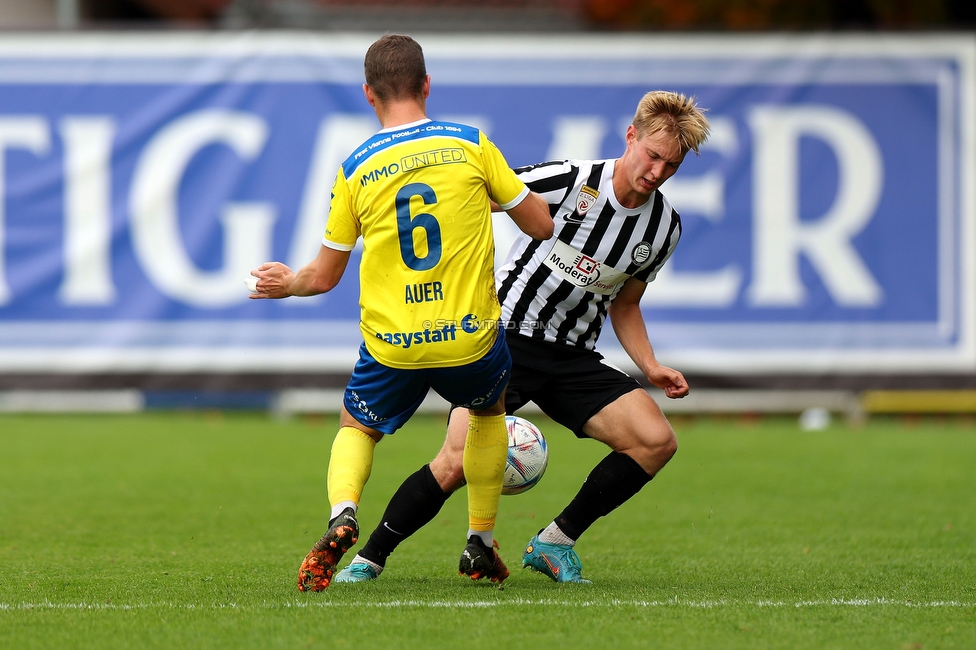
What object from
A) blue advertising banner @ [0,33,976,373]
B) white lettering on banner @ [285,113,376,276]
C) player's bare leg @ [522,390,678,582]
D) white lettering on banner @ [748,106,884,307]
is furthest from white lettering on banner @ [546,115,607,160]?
player's bare leg @ [522,390,678,582]

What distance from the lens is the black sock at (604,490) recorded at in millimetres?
4816

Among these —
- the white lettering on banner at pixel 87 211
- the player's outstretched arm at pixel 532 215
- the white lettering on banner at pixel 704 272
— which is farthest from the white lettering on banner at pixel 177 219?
the player's outstretched arm at pixel 532 215

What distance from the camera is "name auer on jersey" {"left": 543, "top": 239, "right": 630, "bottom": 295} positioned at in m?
5.02

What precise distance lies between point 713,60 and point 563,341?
728cm

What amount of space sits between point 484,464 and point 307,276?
96 centimetres

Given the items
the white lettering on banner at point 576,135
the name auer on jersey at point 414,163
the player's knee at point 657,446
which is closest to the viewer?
the name auer on jersey at point 414,163

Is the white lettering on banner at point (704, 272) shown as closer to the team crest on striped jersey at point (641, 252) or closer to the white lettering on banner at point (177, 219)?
the white lettering on banner at point (177, 219)

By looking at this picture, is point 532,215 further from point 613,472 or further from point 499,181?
point 613,472

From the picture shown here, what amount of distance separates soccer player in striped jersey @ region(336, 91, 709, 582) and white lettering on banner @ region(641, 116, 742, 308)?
20.5 ft

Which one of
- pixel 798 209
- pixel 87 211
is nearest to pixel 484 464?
pixel 798 209

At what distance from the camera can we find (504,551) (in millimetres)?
5543

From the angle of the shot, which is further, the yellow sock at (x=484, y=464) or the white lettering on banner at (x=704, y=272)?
the white lettering on banner at (x=704, y=272)

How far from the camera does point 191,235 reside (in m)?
11.5

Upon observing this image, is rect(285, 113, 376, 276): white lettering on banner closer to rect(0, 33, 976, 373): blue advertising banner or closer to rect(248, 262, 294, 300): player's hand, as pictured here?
rect(0, 33, 976, 373): blue advertising banner
